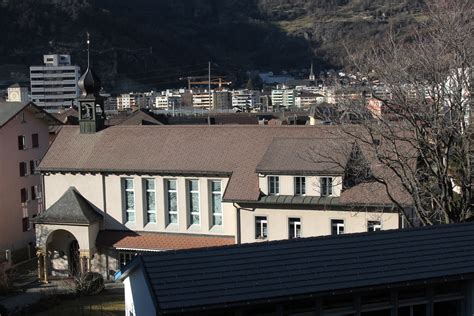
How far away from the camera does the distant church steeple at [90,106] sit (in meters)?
40.8

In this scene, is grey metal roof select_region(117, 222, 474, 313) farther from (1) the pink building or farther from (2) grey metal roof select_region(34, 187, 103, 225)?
(1) the pink building

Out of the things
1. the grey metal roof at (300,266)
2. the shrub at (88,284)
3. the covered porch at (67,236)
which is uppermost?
the grey metal roof at (300,266)

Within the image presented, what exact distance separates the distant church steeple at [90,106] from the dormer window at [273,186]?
12229 millimetres

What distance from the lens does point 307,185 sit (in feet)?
108

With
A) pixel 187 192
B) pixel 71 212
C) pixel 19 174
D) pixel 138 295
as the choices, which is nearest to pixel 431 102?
pixel 138 295

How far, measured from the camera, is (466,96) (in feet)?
76.3

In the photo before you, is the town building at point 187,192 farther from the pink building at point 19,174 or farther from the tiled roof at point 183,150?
the pink building at point 19,174

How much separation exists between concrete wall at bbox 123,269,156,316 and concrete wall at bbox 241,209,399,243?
1594 cm

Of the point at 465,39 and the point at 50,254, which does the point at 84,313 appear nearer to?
the point at 50,254

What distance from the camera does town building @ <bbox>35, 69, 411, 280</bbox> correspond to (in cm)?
3278

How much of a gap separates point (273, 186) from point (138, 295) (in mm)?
17549

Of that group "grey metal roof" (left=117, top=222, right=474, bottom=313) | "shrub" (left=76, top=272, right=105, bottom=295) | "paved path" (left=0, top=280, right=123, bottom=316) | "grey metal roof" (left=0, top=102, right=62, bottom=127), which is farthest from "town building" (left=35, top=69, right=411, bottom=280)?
"grey metal roof" (left=117, top=222, right=474, bottom=313)

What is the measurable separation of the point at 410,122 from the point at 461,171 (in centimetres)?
321

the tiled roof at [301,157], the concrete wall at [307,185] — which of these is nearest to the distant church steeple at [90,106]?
the tiled roof at [301,157]
